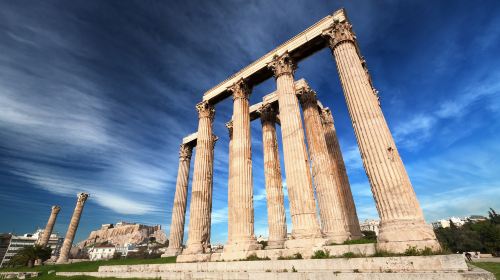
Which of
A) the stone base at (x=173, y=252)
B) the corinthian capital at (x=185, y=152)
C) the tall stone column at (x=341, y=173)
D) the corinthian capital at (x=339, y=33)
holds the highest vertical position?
the corinthian capital at (x=185, y=152)

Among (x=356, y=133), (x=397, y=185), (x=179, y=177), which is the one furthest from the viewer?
(x=179, y=177)

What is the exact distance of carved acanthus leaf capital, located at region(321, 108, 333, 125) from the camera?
80.3ft

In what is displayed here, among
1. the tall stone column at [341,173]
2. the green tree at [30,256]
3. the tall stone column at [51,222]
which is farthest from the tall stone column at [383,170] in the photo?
the tall stone column at [51,222]

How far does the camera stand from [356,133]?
39.4 ft

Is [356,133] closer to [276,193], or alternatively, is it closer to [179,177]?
[276,193]

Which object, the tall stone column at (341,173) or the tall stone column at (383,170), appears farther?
the tall stone column at (341,173)

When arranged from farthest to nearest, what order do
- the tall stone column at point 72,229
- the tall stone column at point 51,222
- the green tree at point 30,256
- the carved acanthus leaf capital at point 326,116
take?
the tall stone column at point 51,222 → the tall stone column at point 72,229 → the green tree at point 30,256 → the carved acanthus leaf capital at point 326,116

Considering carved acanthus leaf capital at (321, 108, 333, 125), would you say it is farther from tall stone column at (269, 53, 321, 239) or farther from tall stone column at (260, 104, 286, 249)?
tall stone column at (269, 53, 321, 239)

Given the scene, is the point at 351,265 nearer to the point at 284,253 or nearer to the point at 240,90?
the point at 284,253

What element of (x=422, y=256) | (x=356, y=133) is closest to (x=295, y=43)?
(x=356, y=133)

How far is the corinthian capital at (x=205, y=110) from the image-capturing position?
22.9 m

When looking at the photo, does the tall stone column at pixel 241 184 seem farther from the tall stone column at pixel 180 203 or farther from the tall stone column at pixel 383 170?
the tall stone column at pixel 180 203

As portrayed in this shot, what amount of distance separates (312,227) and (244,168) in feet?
21.2

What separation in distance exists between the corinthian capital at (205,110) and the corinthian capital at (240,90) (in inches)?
139
